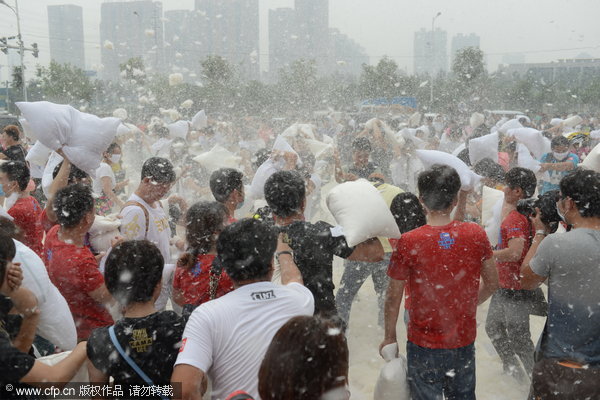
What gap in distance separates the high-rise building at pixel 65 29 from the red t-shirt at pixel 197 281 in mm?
52161

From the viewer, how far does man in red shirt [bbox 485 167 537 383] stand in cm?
309

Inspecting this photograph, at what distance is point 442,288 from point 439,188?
1.52 feet

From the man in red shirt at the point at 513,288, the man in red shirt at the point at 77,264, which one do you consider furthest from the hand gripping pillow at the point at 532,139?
the man in red shirt at the point at 77,264

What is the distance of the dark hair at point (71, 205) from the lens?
2594mm

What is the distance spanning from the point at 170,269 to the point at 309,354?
5.05ft

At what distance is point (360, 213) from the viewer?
269cm

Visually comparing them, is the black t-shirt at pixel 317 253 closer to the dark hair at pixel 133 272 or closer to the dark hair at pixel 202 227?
the dark hair at pixel 202 227

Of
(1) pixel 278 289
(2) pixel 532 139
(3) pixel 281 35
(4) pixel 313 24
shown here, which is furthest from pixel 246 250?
(3) pixel 281 35

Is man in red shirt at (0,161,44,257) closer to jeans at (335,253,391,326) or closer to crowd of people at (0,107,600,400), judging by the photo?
crowd of people at (0,107,600,400)

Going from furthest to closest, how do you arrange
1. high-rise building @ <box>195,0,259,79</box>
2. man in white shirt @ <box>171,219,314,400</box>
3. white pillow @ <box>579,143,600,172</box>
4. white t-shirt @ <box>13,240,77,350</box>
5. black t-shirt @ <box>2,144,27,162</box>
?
high-rise building @ <box>195,0,259,79</box>
black t-shirt @ <box>2,144,27,162</box>
white pillow @ <box>579,143,600,172</box>
white t-shirt @ <box>13,240,77,350</box>
man in white shirt @ <box>171,219,314,400</box>

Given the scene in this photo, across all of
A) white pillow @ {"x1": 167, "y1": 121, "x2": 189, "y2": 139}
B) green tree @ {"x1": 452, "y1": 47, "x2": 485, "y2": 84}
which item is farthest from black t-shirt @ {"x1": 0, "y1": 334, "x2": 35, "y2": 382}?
green tree @ {"x1": 452, "y1": 47, "x2": 485, "y2": 84}

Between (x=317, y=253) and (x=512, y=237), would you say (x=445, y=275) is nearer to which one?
(x=317, y=253)

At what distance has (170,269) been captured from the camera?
2631mm

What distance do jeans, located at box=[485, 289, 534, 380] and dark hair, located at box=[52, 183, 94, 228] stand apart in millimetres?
2535
